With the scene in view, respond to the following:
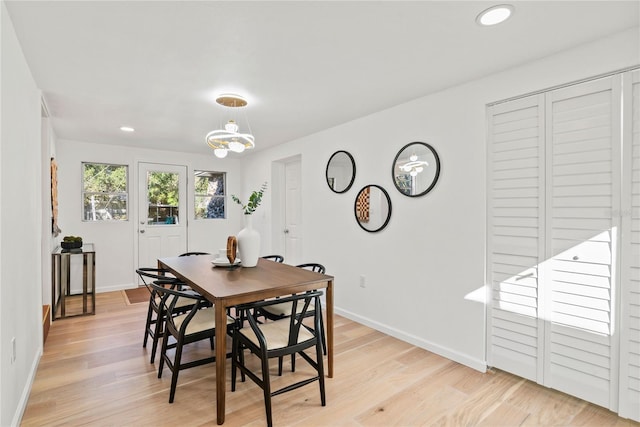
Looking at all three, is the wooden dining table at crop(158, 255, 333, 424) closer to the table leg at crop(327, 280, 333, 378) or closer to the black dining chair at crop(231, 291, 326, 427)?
the table leg at crop(327, 280, 333, 378)

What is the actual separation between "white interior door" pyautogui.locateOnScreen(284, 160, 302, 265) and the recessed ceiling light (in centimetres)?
344

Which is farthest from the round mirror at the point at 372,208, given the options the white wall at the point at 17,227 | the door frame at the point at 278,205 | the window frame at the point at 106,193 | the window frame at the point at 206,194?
the window frame at the point at 106,193

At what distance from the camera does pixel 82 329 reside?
340 cm

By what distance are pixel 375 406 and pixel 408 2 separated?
2343 millimetres

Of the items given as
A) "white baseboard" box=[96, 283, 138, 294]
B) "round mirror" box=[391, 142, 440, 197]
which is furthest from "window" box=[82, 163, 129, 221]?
"round mirror" box=[391, 142, 440, 197]

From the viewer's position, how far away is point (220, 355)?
1.90 metres

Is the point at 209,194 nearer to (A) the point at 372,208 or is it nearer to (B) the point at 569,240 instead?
(A) the point at 372,208

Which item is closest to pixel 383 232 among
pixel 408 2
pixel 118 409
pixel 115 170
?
pixel 408 2

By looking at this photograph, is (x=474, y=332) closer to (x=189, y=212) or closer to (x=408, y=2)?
(x=408, y=2)

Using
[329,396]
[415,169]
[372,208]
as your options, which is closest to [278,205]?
[372,208]

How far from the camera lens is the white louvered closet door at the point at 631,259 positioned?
189 cm

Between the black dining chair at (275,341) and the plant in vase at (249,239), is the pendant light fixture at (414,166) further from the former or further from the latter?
the black dining chair at (275,341)

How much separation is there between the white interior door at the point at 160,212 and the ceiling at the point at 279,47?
2.23m

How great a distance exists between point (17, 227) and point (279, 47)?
6.25ft
